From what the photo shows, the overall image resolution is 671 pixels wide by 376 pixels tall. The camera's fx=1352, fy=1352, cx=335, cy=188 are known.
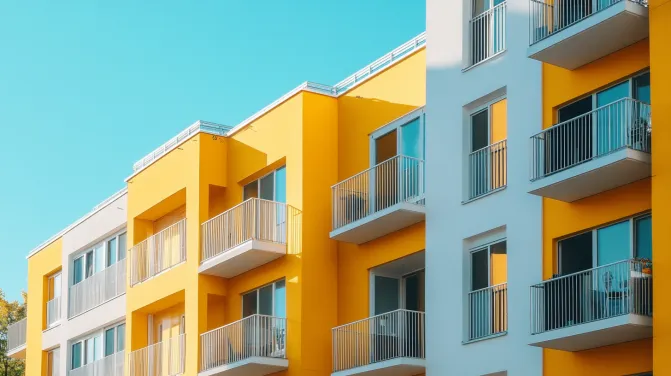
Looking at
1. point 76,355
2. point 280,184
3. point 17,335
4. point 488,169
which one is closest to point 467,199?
point 488,169

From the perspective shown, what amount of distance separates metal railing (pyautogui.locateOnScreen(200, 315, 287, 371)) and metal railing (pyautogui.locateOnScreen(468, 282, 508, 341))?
6.59 metres

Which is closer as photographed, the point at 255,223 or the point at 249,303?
the point at 255,223

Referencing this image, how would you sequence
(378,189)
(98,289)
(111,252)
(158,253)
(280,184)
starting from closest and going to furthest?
(378,189)
(280,184)
(158,253)
(98,289)
(111,252)

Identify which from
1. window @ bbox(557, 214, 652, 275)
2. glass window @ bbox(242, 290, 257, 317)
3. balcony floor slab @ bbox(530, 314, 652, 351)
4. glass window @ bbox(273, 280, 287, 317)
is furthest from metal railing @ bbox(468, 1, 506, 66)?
glass window @ bbox(242, 290, 257, 317)

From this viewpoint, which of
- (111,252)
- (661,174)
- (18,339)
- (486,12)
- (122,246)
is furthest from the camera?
(18,339)

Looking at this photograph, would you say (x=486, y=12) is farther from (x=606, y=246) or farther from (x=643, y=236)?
(x=643, y=236)

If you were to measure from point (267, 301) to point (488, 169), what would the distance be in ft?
29.2

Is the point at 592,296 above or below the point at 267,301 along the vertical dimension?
below

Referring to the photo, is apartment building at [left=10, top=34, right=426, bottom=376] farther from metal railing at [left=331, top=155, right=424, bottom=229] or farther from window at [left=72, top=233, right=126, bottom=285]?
window at [left=72, top=233, right=126, bottom=285]

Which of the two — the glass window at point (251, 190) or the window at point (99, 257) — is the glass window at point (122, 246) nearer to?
the window at point (99, 257)

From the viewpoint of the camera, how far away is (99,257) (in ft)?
144

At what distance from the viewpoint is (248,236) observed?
32.9 meters

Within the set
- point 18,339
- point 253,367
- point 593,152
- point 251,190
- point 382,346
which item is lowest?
point 253,367

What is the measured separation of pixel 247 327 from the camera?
107 feet
